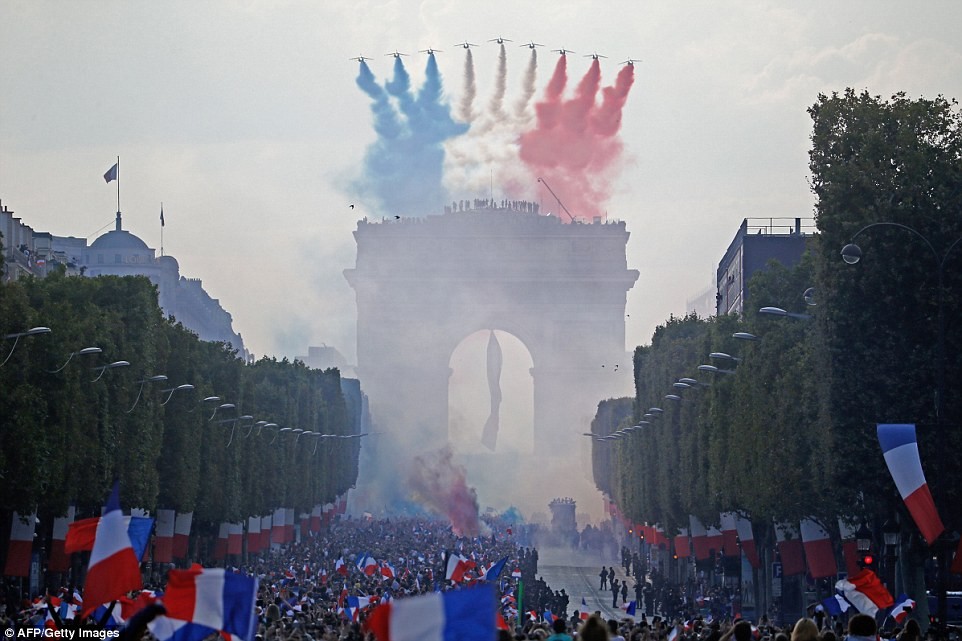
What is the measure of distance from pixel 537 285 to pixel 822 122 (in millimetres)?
106920

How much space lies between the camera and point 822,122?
3962cm

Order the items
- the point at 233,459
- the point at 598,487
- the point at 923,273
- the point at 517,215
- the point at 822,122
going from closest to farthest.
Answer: the point at 923,273, the point at 822,122, the point at 233,459, the point at 598,487, the point at 517,215

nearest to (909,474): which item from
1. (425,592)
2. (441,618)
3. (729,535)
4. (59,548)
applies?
(441,618)

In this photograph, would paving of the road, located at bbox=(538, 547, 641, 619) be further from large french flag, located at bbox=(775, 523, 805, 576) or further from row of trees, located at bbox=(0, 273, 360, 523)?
row of trees, located at bbox=(0, 273, 360, 523)

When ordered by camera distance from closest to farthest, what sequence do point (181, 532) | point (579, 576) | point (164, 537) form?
point (164, 537), point (181, 532), point (579, 576)

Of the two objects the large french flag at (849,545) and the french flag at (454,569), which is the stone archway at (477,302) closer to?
the large french flag at (849,545)

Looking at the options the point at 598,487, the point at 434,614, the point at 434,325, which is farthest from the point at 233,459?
the point at 434,325

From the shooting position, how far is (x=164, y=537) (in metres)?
51.9

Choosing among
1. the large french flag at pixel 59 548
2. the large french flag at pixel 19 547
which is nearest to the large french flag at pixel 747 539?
the large french flag at pixel 59 548

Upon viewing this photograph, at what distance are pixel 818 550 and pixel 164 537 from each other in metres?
18.7

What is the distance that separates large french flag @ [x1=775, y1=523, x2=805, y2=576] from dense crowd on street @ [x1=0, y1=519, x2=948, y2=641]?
262 cm

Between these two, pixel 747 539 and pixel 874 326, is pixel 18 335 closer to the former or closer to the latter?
pixel 874 326

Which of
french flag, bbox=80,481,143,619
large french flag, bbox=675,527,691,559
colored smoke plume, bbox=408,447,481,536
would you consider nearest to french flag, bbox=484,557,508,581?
french flag, bbox=80,481,143,619

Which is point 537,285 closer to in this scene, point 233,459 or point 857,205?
point 233,459
